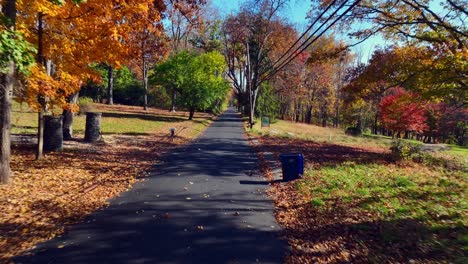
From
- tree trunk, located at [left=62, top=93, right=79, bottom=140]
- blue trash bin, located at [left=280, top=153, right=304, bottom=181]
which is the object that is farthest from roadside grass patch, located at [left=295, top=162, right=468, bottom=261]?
tree trunk, located at [left=62, top=93, right=79, bottom=140]

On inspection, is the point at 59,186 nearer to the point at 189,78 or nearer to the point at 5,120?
the point at 5,120

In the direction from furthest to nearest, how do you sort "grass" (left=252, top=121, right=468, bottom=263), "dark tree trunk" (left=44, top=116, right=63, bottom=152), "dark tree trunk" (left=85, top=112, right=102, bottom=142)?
"dark tree trunk" (left=85, top=112, right=102, bottom=142) → "dark tree trunk" (left=44, top=116, right=63, bottom=152) → "grass" (left=252, top=121, right=468, bottom=263)

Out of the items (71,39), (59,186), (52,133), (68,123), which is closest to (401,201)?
(59,186)

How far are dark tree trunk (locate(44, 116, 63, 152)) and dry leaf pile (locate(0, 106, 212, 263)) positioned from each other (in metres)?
0.42

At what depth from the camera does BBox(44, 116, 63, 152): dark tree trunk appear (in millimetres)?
11953

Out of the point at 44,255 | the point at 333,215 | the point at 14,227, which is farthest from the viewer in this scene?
the point at 333,215

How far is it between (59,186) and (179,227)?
156 inches

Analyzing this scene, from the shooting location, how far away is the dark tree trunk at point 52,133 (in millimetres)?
11953

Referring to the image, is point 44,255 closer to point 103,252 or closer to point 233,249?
point 103,252

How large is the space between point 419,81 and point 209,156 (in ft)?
31.6

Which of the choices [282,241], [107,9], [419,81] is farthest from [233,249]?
[419,81]

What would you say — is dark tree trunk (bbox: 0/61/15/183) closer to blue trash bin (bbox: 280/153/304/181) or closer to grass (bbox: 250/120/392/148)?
blue trash bin (bbox: 280/153/304/181)

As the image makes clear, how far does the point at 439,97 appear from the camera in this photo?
15.3m

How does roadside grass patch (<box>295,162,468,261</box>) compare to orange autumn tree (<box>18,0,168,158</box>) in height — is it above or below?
below
